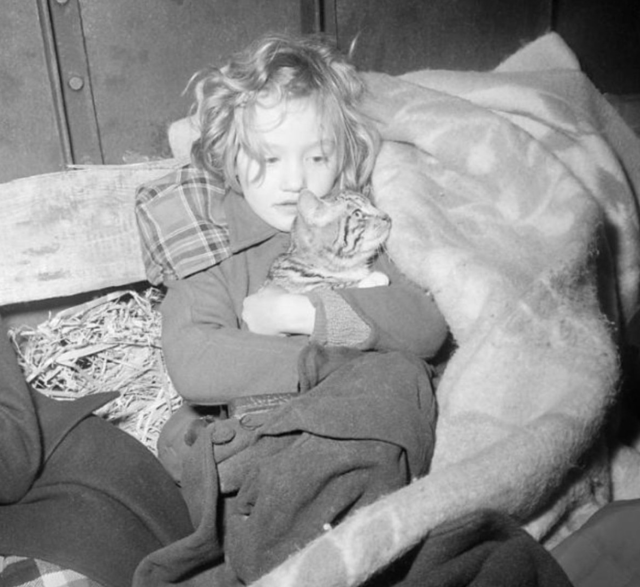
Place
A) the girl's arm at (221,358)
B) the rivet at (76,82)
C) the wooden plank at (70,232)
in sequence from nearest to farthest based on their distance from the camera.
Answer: the girl's arm at (221,358) < the wooden plank at (70,232) < the rivet at (76,82)

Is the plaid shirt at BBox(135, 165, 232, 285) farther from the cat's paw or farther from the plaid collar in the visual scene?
the cat's paw

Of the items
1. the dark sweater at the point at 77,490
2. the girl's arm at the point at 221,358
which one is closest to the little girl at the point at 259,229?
the girl's arm at the point at 221,358

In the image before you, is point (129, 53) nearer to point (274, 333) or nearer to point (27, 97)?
point (27, 97)

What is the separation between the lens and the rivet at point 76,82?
1.74m

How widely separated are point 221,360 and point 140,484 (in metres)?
0.27

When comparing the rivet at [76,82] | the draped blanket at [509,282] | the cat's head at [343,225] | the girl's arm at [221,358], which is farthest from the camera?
the rivet at [76,82]

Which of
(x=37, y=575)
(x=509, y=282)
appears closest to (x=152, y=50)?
(x=509, y=282)

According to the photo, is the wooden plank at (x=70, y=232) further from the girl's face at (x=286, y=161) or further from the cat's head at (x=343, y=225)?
the cat's head at (x=343, y=225)

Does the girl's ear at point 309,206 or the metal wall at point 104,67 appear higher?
the metal wall at point 104,67

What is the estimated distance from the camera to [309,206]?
1.41 metres

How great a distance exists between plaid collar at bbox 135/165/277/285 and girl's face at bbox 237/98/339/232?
5cm

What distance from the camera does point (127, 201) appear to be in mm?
1728

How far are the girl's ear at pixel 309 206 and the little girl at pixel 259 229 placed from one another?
0.20 ft

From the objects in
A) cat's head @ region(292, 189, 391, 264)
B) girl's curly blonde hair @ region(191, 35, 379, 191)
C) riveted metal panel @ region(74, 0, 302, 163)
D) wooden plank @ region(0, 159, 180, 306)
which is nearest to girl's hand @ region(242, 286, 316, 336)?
cat's head @ region(292, 189, 391, 264)
